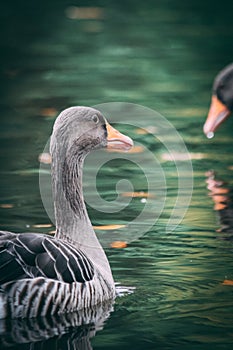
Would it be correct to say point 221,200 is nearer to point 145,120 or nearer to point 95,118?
point 95,118

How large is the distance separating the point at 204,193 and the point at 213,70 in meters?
7.08

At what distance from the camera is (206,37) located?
2198 centimetres

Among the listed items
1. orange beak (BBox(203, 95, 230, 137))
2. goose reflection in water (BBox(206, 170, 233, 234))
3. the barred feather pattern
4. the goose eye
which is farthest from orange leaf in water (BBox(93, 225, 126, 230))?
orange beak (BBox(203, 95, 230, 137))

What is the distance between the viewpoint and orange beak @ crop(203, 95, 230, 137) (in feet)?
48.5

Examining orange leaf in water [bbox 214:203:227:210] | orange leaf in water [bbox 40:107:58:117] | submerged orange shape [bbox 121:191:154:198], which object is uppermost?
orange leaf in water [bbox 214:203:227:210]

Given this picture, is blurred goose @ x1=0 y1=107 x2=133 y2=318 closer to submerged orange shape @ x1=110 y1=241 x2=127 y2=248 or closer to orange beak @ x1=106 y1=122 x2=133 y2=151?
orange beak @ x1=106 y1=122 x2=133 y2=151

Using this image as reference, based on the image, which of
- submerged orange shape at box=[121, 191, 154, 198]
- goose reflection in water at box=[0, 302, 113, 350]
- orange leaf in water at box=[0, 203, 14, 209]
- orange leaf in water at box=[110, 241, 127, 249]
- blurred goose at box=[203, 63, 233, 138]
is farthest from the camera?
blurred goose at box=[203, 63, 233, 138]

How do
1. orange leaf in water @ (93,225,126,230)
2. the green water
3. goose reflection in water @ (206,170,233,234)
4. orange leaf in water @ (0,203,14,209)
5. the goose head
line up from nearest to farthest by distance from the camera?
the green water → the goose head → orange leaf in water @ (93,225,126,230) → goose reflection in water @ (206,170,233,234) → orange leaf in water @ (0,203,14,209)

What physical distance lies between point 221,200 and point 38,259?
12.7 ft

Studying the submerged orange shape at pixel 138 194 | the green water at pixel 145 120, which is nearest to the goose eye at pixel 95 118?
the green water at pixel 145 120

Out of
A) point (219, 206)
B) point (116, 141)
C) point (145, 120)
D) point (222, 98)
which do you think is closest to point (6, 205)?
point (219, 206)

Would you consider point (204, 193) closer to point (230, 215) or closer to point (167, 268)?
point (230, 215)

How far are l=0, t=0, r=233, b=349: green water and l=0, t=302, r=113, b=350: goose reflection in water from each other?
67 mm

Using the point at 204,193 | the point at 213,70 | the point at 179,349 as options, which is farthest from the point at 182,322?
the point at 213,70
